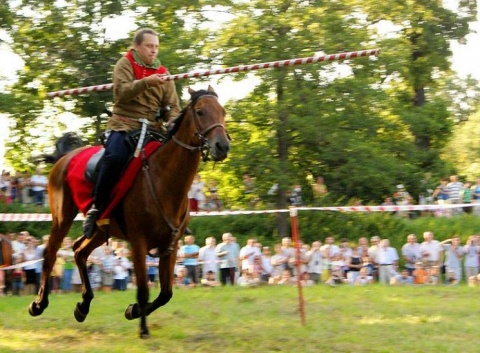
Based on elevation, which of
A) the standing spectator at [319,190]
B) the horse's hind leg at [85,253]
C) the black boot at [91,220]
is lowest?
the horse's hind leg at [85,253]

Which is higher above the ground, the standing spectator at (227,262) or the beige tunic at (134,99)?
the beige tunic at (134,99)

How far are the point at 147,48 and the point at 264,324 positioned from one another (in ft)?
10.7

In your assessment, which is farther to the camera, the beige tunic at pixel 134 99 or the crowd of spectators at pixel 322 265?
the crowd of spectators at pixel 322 265

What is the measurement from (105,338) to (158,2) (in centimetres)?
1546

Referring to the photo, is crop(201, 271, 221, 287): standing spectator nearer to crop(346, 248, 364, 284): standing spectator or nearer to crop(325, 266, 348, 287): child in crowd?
crop(325, 266, 348, 287): child in crowd

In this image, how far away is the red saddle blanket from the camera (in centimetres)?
866

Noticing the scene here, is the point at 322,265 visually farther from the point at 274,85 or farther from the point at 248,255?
the point at 274,85

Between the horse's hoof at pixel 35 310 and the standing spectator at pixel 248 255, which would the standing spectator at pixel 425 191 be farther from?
the horse's hoof at pixel 35 310

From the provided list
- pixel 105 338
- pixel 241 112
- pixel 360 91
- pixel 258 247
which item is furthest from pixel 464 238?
pixel 105 338

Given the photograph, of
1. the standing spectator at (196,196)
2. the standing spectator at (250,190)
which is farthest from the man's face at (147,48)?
the standing spectator at (250,190)

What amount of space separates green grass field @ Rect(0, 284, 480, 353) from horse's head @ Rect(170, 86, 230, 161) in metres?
1.88

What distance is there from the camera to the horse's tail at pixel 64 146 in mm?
10766

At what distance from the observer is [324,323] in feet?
30.8

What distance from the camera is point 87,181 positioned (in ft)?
30.4
